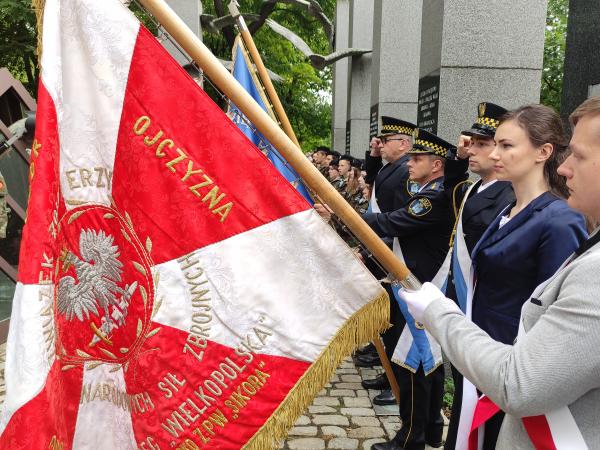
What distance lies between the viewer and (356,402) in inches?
172

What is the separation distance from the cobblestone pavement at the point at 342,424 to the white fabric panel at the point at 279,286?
6.04 feet

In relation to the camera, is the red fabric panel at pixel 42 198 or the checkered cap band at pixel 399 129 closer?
the red fabric panel at pixel 42 198

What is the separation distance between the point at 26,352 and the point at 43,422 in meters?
0.23

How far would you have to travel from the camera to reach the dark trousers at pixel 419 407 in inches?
135

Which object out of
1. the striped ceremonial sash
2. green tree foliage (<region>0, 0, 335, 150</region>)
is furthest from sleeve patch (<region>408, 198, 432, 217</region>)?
green tree foliage (<region>0, 0, 335, 150</region>)

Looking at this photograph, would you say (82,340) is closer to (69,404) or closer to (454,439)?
(69,404)

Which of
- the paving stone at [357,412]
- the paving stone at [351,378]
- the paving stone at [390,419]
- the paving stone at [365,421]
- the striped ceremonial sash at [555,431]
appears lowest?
the paving stone at [351,378]

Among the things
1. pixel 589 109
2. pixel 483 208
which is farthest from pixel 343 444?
pixel 589 109

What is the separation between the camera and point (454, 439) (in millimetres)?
2412

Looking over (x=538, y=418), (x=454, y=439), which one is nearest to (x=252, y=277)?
(x=538, y=418)

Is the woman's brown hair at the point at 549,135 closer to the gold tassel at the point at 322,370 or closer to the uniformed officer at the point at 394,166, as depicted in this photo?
the gold tassel at the point at 322,370

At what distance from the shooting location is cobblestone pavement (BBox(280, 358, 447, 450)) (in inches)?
143

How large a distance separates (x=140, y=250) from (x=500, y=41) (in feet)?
15.4

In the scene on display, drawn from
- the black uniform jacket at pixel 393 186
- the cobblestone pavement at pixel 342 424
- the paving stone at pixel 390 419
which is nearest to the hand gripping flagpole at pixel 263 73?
the black uniform jacket at pixel 393 186
